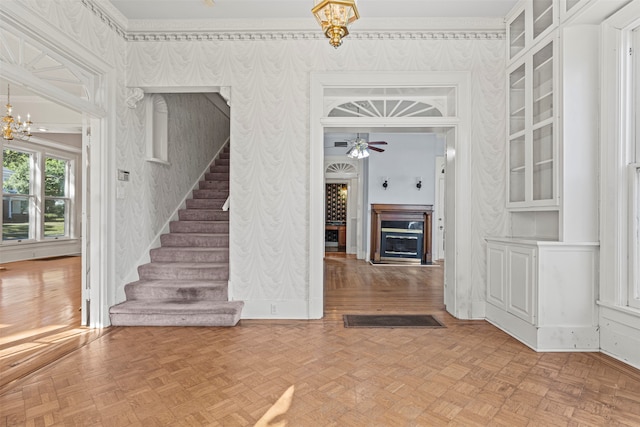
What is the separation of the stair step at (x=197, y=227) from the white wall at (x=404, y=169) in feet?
15.2

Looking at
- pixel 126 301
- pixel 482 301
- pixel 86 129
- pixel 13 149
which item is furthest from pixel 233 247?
pixel 13 149

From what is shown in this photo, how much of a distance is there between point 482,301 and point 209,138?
5.77 metres

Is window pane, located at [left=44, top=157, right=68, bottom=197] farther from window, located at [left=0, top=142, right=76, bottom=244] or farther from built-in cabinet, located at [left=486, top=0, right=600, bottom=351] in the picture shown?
built-in cabinet, located at [left=486, top=0, right=600, bottom=351]

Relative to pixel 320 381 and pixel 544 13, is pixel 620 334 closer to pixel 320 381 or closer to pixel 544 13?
pixel 320 381

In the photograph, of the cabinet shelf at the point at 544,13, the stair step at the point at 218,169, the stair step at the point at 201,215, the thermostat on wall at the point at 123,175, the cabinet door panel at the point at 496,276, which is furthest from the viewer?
the stair step at the point at 218,169

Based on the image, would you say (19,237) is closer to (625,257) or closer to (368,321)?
(368,321)

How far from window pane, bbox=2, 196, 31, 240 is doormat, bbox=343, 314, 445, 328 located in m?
8.68

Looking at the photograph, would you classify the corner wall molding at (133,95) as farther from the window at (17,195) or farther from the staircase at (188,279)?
the window at (17,195)

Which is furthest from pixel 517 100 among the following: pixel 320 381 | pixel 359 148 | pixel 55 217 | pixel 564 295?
pixel 55 217

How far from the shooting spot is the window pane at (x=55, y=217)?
8.83 metres

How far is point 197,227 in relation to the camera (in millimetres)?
5066

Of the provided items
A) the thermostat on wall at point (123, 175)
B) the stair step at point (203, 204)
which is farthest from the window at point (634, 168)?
the stair step at point (203, 204)

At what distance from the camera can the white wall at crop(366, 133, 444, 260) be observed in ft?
28.4

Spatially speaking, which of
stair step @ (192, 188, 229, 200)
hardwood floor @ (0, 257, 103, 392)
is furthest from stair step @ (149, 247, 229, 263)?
stair step @ (192, 188, 229, 200)
